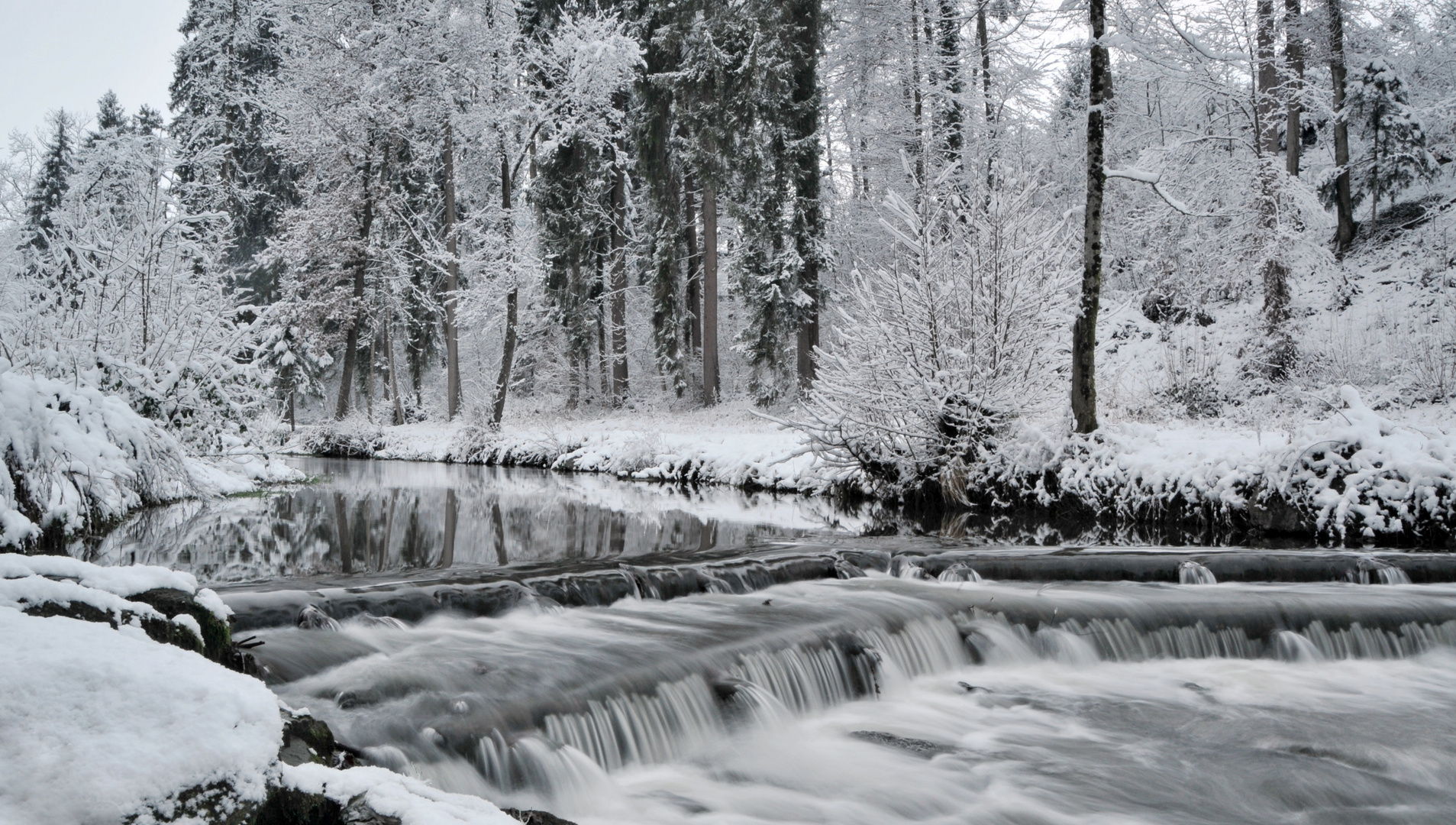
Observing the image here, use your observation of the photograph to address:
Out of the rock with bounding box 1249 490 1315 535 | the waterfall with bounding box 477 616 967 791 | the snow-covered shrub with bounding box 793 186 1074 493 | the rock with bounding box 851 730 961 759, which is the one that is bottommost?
the rock with bounding box 851 730 961 759

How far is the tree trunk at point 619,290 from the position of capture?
87.8ft

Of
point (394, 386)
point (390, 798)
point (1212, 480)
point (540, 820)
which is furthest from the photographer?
point (394, 386)

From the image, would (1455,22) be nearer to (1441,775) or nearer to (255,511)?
(1441,775)

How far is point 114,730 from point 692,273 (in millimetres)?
25231

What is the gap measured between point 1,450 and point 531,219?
74.3 feet

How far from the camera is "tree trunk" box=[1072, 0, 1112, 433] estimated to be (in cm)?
1040

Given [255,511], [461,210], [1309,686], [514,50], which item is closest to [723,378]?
[461,210]

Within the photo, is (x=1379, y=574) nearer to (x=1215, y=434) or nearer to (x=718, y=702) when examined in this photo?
(x=1215, y=434)

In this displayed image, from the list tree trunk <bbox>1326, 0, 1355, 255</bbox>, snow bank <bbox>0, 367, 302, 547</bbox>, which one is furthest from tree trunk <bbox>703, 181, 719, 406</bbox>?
tree trunk <bbox>1326, 0, 1355, 255</bbox>

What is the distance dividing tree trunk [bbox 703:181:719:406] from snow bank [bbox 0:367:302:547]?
541 inches

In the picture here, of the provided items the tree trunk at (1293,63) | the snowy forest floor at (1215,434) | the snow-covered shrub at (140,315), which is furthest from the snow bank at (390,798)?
the tree trunk at (1293,63)

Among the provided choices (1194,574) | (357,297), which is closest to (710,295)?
(357,297)

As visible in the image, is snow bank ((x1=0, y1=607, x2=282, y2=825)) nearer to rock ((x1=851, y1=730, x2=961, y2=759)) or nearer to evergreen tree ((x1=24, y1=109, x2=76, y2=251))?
rock ((x1=851, y1=730, x2=961, y2=759))

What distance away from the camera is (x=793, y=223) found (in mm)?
20953
